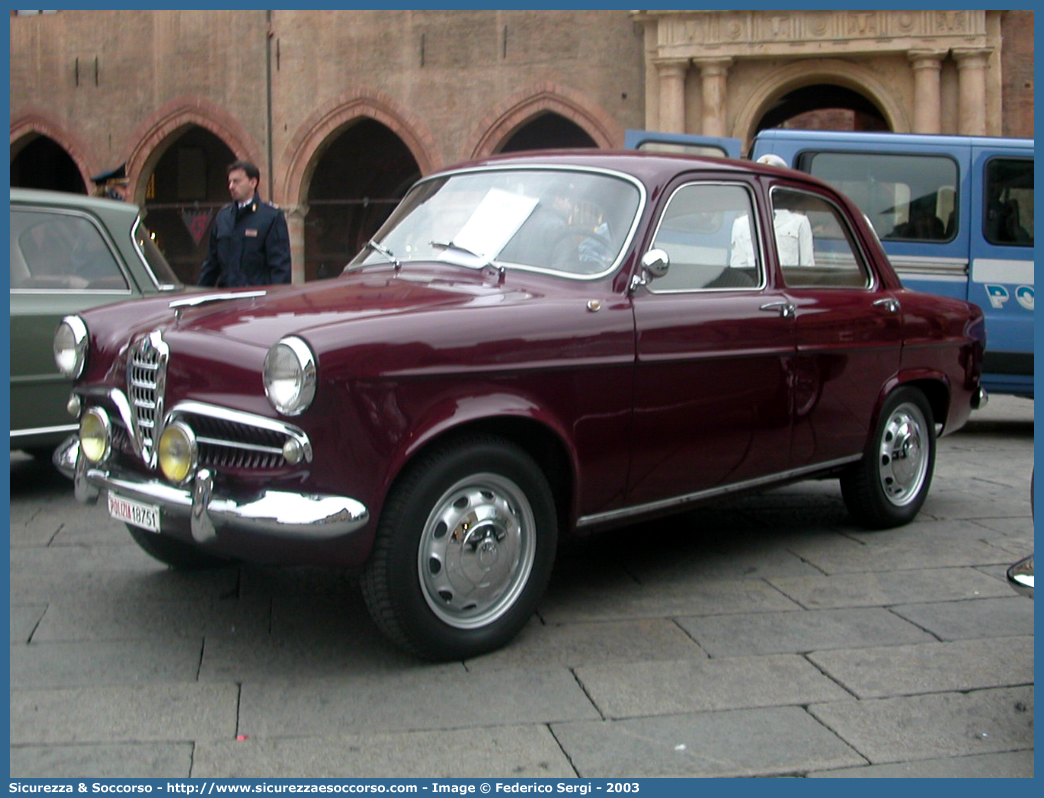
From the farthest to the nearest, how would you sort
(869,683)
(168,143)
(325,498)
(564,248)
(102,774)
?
(168,143) < (564,248) < (869,683) < (325,498) < (102,774)

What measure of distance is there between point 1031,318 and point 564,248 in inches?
272

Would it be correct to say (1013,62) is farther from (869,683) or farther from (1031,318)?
(869,683)

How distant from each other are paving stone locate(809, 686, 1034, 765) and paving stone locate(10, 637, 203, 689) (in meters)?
2.03

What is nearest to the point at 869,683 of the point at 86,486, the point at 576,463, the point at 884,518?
the point at 576,463

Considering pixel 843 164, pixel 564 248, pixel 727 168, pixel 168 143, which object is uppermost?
pixel 168 143

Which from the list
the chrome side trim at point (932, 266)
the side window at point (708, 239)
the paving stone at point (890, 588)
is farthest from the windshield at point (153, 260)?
the chrome side trim at point (932, 266)

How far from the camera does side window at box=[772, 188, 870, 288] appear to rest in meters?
5.39

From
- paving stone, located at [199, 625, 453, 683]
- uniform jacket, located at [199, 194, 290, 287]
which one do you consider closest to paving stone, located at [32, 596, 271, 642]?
paving stone, located at [199, 625, 453, 683]

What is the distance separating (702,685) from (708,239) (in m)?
1.96

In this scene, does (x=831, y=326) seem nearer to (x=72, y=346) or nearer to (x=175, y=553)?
(x=175, y=553)

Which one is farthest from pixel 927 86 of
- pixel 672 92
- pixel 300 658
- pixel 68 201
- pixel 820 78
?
pixel 300 658

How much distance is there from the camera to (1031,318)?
33.4ft

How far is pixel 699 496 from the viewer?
488 centimetres

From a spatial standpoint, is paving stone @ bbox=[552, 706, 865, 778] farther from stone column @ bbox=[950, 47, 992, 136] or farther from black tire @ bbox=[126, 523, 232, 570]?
stone column @ bbox=[950, 47, 992, 136]
